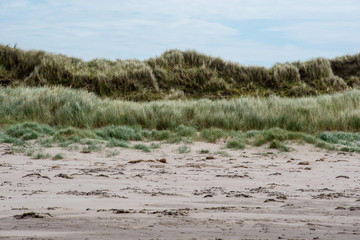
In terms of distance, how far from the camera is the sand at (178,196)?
3.18 m

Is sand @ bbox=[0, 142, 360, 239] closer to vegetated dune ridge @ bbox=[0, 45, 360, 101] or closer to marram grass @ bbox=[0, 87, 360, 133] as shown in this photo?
marram grass @ bbox=[0, 87, 360, 133]

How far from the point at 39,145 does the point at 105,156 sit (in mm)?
2048

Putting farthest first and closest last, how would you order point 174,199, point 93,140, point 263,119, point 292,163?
point 263,119, point 93,140, point 292,163, point 174,199

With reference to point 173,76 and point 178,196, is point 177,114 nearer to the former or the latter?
point 178,196

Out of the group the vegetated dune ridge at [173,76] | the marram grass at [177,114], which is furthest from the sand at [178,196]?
the vegetated dune ridge at [173,76]

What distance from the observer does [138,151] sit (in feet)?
32.6

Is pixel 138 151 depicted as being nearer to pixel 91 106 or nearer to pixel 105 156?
pixel 105 156

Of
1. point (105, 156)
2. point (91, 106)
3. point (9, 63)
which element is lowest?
point (105, 156)

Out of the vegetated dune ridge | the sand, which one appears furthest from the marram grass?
the vegetated dune ridge

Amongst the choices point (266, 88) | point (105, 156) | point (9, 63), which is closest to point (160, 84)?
point (266, 88)

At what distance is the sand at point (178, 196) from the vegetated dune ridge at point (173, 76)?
40.3ft

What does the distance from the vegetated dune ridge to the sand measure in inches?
484

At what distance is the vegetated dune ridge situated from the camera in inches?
853

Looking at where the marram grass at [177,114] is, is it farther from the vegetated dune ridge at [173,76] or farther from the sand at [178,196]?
the vegetated dune ridge at [173,76]
